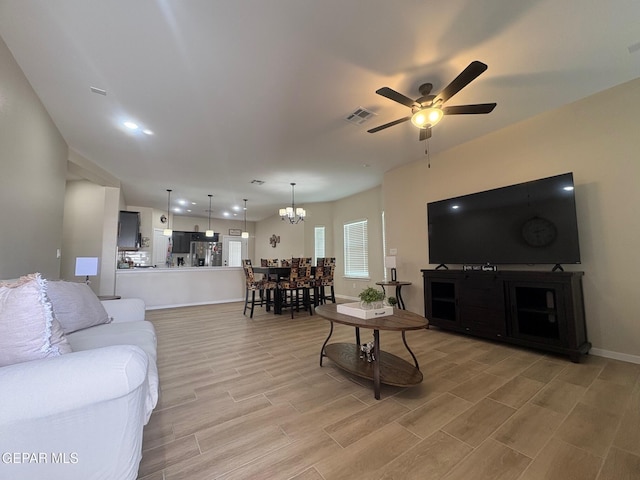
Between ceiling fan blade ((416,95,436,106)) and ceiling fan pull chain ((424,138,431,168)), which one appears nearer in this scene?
ceiling fan blade ((416,95,436,106))

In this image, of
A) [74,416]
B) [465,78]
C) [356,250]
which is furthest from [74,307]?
[356,250]

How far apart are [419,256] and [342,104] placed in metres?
2.95

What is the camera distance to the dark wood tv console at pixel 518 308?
272 centimetres

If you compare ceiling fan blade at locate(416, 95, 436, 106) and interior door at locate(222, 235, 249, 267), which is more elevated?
ceiling fan blade at locate(416, 95, 436, 106)

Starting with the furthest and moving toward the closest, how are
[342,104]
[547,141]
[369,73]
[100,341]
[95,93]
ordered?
[547,141] → [342,104] → [95,93] → [369,73] → [100,341]

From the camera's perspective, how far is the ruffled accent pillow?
1091 millimetres

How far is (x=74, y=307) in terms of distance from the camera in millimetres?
2055

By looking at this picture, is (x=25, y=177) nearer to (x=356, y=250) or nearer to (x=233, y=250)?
(x=356, y=250)

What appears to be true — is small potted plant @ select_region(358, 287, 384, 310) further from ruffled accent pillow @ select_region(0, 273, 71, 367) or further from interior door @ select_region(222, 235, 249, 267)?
interior door @ select_region(222, 235, 249, 267)

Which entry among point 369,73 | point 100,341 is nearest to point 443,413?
point 100,341

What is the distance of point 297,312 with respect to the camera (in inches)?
220

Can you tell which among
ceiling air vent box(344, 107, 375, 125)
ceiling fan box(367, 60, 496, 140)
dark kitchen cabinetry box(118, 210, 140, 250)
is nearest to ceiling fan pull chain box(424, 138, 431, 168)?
ceiling air vent box(344, 107, 375, 125)

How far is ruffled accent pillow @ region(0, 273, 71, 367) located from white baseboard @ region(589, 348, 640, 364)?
4705 millimetres

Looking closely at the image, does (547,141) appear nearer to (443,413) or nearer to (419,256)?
(419,256)
